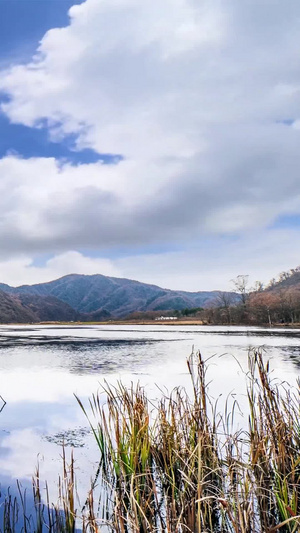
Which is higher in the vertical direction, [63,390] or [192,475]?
[192,475]

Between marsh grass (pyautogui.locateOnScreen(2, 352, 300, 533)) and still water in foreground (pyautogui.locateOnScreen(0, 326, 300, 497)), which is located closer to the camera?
marsh grass (pyautogui.locateOnScreen(2, 352, 300, 533))

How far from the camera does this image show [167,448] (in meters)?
6.46

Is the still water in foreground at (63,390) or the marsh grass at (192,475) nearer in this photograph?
the marsh grass at (192,475)

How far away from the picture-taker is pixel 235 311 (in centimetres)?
10169

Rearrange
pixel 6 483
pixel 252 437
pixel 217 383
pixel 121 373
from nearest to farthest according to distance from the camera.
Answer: pixel 252 437 → pixel 6 483 → pixel 217 383 → pixel 121 373

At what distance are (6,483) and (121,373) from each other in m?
11.7

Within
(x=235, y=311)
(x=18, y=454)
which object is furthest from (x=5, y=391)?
(x=235, y=311)

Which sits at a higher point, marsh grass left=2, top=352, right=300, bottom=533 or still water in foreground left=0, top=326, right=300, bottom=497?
marsh grass left=2, top=352, right=300, bottom=533

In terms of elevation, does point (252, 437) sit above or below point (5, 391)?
above

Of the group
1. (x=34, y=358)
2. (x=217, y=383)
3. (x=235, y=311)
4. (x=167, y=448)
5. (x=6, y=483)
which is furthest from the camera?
(x=235, y=311)

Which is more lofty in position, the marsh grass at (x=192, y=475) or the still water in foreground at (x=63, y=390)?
the marsh grass at (x=192, y=475)

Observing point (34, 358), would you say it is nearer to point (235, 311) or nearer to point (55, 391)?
point (55, 391)

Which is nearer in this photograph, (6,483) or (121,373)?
(6,483)

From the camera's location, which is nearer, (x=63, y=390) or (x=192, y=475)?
(x=192, y=475)
